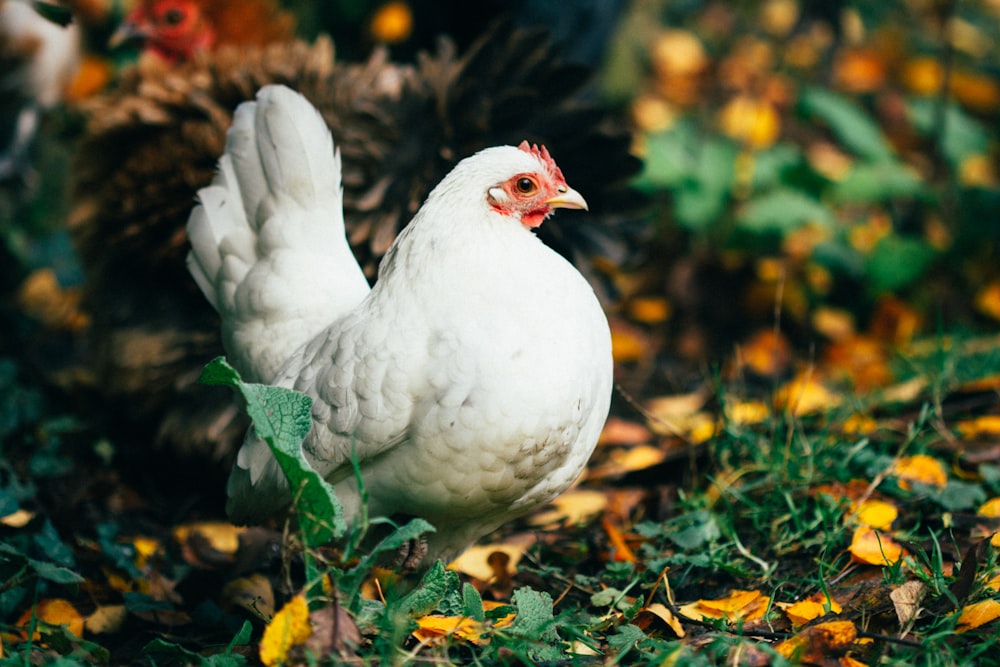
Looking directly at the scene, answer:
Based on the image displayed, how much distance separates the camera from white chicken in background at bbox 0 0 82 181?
11.3 feet

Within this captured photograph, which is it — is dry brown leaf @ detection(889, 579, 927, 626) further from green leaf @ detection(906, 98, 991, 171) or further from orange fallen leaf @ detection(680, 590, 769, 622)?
→ green leaf @ detection(906, 98, 991, 171)

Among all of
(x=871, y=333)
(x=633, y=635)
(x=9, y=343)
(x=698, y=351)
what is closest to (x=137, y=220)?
(x=9, y=343)

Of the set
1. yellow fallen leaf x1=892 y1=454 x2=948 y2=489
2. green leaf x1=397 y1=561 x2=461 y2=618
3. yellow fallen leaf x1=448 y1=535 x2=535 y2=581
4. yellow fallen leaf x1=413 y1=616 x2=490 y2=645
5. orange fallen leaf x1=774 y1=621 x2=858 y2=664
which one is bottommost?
yellow fallen leaf x1=448 y1=535 x2=535 y2=581

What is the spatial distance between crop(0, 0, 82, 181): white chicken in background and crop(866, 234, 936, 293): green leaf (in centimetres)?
315

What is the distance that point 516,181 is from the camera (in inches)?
73.0

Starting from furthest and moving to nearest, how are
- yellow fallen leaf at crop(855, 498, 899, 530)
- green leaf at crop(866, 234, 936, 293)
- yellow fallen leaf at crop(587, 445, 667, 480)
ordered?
green leaf at crop(866, 234, 936, 293) < yellow fallen leaf at crop(587, 445, 667, 480) < yellow fallen leaf at crop(855, 498, 899, 530)

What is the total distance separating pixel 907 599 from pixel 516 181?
1093mm

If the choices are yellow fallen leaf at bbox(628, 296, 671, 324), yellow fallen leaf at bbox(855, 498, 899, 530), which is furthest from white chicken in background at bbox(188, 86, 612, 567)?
yellow fallen leaf at bbox(628, 296, 671, 324)

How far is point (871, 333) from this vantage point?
388cm

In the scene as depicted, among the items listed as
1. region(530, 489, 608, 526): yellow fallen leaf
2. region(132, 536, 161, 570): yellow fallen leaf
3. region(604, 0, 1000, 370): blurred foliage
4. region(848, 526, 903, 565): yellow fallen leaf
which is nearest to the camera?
region(848, 526, 903, 565): yellow fallen leaf

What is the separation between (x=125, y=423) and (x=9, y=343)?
86 centimetres

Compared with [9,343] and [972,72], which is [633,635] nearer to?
[9,343]

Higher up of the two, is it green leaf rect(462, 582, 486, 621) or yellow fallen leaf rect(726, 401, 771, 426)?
green leaf rect(462, 582, 486, 621)

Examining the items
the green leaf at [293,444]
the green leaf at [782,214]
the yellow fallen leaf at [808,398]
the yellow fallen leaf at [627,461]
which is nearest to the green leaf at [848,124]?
the green leaf at [782,214]
